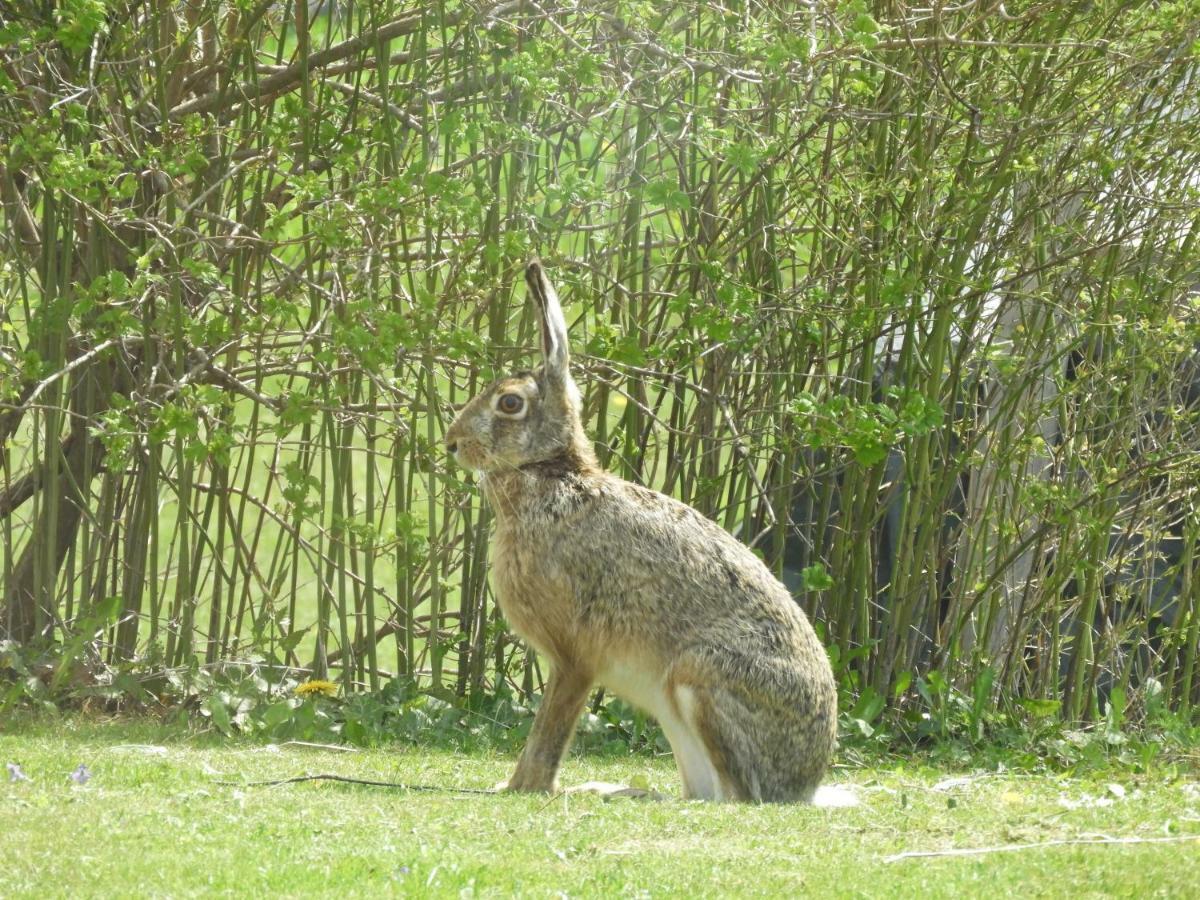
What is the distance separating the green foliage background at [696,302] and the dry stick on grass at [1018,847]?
193 centimetres

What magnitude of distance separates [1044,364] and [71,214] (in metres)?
4.14

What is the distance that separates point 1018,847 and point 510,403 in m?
2.20

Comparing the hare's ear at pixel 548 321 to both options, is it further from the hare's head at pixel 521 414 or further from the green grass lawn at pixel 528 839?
the green grass lawn at pixel 528 839

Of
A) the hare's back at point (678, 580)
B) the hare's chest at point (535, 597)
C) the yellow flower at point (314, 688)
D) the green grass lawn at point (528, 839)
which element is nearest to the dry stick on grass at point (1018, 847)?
the green grass lawn at point (528, 839)

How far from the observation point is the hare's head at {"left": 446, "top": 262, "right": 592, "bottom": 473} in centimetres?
561

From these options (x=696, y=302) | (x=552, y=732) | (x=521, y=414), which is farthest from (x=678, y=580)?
(x=696, y=302)

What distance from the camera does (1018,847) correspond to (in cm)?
453

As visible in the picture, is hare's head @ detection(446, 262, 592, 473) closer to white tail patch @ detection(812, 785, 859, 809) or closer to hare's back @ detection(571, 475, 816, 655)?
hare's back @ detection(571, 475, 816, 655)

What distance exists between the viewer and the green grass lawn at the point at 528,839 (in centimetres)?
405

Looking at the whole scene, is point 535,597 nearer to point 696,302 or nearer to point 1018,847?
point 696,302

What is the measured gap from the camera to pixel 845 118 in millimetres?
6844

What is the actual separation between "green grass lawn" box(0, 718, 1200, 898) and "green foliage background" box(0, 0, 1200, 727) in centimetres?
134

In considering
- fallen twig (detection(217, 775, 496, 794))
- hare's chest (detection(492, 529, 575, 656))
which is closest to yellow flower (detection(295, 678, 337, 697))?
fallen twig (detection(217, 775, 496, 794))

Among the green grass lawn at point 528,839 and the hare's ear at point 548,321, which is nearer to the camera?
the green grass lawn at point 528,839
